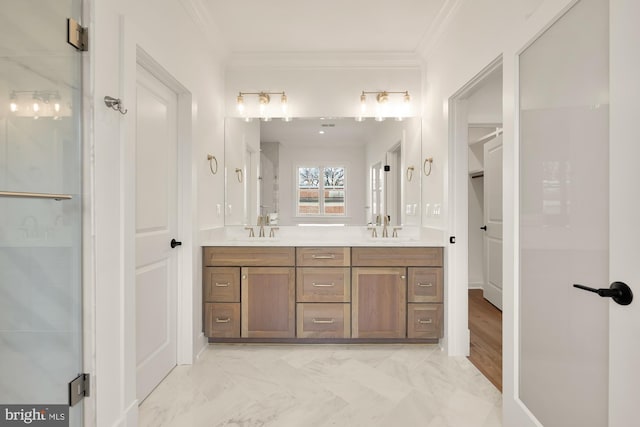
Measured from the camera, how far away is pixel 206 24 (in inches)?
106

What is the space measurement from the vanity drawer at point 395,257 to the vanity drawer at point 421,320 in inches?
13.5

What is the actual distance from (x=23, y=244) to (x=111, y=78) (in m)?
0.79

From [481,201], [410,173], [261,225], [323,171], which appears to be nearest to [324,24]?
[323,171]

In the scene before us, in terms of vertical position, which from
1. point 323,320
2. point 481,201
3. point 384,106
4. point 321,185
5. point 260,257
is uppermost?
point 384,106

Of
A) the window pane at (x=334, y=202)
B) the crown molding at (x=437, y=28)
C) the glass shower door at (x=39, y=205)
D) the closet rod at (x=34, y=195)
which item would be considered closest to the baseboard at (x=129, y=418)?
the glass shower door at (x=39, y=205)

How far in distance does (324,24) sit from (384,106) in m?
0.95

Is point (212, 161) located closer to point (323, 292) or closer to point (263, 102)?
point (263, 102)

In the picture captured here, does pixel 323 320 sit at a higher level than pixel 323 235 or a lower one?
lower

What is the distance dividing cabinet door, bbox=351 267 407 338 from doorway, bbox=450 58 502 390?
51cm

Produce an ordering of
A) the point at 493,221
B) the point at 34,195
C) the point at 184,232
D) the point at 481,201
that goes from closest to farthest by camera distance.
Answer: the point at 34,195
the point at 184,232
the point at 493,221
the point at 481,201

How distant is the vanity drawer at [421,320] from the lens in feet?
9.31

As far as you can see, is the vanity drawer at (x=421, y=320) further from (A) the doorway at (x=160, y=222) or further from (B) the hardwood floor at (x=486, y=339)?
(A) the doorway at (x=160, y=222)

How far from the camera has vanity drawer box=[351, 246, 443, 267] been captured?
A: 285 centimetres

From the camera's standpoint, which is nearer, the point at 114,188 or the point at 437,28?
the point at 114,188
